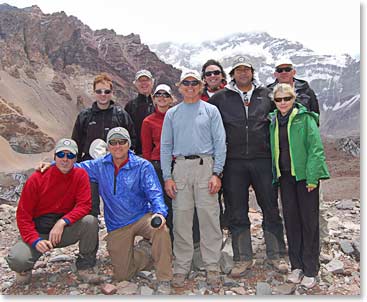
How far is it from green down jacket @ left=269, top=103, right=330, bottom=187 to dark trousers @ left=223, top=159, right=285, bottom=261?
0.89 ft

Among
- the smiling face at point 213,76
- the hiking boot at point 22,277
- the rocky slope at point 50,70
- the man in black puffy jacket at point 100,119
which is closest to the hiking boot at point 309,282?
the smiling face at point 213,76

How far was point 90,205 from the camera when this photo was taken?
4828 mm

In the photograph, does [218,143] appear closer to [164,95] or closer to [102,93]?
[164,95]

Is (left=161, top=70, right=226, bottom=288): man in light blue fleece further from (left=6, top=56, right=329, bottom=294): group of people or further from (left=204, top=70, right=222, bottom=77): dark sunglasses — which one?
(left=204, top=70, right=222, bottom=77): dark sunglasses

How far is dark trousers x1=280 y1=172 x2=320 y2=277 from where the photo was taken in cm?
452

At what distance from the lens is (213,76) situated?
18.0 ft

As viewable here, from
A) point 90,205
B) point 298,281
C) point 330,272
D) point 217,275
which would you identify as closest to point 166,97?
point 90,205

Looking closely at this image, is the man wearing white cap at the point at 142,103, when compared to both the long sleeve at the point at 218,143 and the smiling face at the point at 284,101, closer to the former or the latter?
the long sleeve at the point at 218,143

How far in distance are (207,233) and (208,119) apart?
134 centimetres

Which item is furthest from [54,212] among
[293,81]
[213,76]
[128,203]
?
[293,81]

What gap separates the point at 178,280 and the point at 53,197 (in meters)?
1.75

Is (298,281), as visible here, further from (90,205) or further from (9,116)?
(9,116)

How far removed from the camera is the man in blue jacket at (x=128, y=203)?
4.64m

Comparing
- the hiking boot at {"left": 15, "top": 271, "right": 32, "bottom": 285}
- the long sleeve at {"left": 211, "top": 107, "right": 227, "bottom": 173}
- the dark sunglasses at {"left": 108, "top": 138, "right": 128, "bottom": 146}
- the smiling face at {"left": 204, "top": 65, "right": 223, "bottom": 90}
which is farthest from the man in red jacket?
the smiling face at {"left": 204, "top": 65, "right": 223, "bottom": 90}
